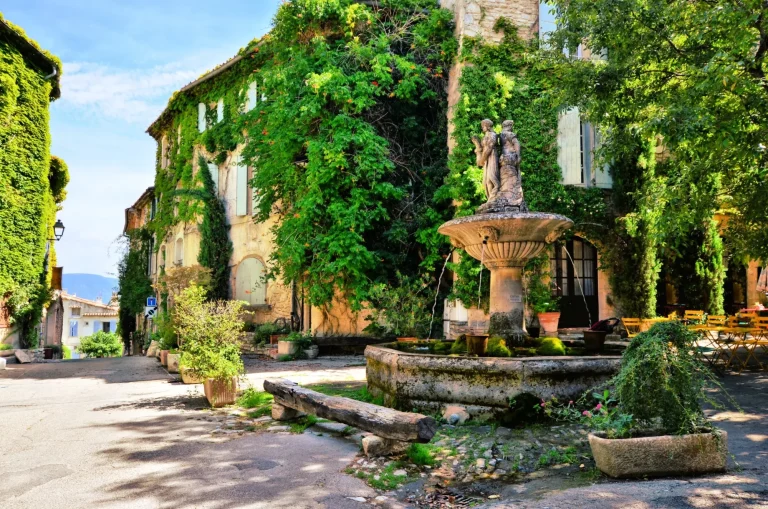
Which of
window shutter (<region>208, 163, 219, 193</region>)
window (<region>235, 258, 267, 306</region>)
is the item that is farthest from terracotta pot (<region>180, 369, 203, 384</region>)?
window shutter (<region>208, 163, 219, 193</region>)

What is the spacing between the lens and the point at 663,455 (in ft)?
12.6

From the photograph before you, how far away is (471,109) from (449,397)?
902 centimetres

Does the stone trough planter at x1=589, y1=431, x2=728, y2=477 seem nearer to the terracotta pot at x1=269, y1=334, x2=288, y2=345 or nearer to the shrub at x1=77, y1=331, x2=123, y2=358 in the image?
the terracotta pot at x1=269, y1=334, x2=288, y2=345

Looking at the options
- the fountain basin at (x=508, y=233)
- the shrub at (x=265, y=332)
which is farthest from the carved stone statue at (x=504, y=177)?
the shrub at (x=265, y=332)

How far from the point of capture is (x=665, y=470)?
3826 millimetres

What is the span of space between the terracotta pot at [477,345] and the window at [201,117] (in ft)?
55.1

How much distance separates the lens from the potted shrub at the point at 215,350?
280 inches

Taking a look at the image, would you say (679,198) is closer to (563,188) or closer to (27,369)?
(563,188)

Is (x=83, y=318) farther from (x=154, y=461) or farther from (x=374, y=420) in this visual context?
(x=374, y=420)

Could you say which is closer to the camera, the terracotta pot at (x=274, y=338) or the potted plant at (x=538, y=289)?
the potted plant at (x=538, y=289)

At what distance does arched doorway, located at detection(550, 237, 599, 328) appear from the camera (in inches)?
572

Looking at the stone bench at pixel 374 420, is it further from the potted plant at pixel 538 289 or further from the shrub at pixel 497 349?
the potted plant at pixel 538 289

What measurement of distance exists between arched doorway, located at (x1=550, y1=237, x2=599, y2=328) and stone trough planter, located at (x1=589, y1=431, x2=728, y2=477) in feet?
34.6

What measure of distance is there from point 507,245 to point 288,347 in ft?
25.7
